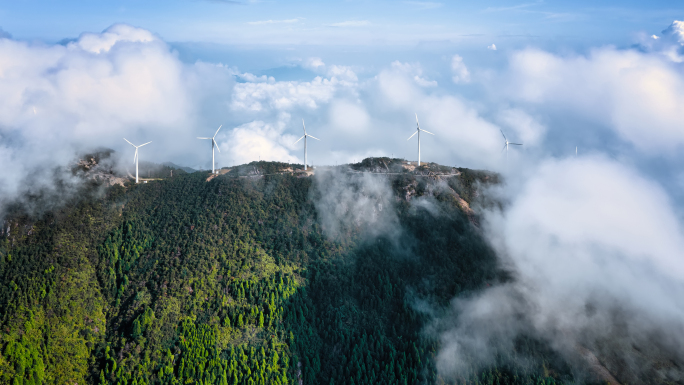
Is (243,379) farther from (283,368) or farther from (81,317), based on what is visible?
(81,317)

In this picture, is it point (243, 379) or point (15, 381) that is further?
point (243, 379)

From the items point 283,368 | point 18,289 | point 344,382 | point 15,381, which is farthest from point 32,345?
point 344,382

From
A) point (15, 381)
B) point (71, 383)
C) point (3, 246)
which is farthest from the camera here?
point (3, 246)

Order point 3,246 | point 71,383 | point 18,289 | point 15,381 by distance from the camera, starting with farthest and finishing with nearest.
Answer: point 3,246 → point 18,289 → point 71,383 → point 15,381

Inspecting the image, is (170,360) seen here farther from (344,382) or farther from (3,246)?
(3,246)

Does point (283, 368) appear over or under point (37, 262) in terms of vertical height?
under

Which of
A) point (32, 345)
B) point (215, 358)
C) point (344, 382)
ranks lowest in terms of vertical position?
point (344, 382)

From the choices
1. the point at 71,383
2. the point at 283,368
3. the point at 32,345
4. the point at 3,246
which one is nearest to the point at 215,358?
the point at 283,368

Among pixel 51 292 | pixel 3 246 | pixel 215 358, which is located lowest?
pixel 215 358

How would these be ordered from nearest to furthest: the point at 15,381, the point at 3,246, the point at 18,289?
the point at 15,381
the point at 18,289
the point at 3,246
